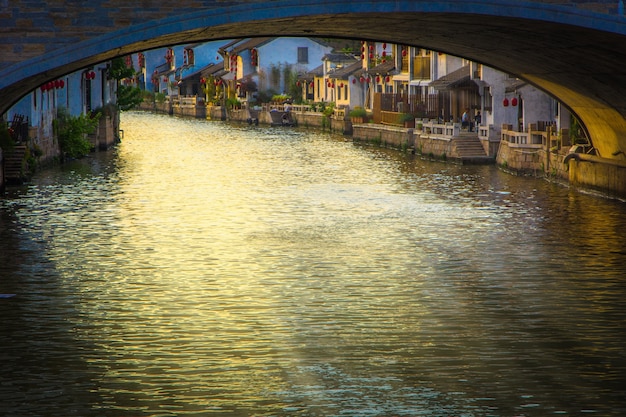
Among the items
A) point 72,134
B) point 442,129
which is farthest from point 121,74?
point 442,129

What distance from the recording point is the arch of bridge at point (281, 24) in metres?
25.1

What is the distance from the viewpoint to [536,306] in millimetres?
21250

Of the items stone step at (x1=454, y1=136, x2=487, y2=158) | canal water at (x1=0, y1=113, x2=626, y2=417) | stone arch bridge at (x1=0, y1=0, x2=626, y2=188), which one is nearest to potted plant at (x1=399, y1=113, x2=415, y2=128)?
stone step at (x1=454, y1=136, x2=487, y2=158)

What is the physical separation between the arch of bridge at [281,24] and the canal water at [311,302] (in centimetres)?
452

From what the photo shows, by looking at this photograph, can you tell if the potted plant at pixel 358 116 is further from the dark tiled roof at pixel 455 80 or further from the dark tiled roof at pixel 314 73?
the dark tiled roof at pixel 314 73

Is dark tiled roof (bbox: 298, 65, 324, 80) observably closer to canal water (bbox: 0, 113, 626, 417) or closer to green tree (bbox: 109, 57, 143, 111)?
green tree (bbox: 109, 57, 143, 111)

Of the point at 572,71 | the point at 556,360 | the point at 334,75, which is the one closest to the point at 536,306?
the point at 556,360

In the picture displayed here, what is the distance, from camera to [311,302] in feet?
70.7

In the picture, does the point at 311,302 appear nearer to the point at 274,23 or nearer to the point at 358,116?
the point at 274,23

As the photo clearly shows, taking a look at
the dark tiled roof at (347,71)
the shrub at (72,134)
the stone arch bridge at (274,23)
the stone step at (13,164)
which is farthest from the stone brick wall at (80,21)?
the dark tiled roof at (347,71)

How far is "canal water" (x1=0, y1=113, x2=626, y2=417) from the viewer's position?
1544cm

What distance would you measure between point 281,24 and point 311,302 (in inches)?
419

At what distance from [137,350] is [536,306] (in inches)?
291

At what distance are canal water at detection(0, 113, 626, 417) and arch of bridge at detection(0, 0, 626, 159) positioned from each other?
4518 millimetres
